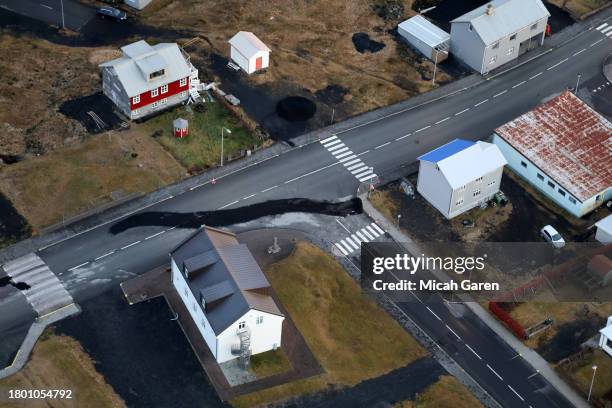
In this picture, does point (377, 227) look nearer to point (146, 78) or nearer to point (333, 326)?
point (333, 326)

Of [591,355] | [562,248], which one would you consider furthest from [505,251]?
[591,355]

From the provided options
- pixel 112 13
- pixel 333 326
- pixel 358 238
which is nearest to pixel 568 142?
pixel 358 238

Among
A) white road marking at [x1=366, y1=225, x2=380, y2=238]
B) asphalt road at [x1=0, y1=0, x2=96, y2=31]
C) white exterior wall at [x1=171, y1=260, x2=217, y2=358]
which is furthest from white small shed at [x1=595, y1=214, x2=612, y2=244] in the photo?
asphalt road at [x1=0, y1=0, x2=96, y2=31]

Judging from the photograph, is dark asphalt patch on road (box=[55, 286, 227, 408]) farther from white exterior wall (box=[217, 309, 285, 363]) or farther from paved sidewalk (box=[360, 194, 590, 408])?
paved sidewalk (box=[360, 194, 590, 408])

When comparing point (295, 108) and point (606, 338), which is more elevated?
point (295, 108)

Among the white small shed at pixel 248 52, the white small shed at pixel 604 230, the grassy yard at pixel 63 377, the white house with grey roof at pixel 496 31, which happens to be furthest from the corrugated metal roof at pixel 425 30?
the grassy yard at pixel 63 377

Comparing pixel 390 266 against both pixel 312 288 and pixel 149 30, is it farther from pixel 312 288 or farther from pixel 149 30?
pixel 149 30
